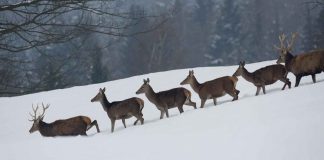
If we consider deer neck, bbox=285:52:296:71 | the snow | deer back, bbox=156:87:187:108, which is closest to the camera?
the snow

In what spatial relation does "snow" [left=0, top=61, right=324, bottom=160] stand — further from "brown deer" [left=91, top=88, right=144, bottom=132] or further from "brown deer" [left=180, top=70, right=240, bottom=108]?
"brown deer" [left=91, top=88, right=144, bottom=132]

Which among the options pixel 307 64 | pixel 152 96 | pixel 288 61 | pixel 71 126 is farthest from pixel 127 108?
pixel 307 64

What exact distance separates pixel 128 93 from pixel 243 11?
68.4m

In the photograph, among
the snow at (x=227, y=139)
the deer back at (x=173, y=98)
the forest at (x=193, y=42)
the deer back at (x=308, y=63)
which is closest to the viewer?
the snow at (x=227, y=139)

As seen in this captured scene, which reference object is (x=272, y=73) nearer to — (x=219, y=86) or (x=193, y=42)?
(x=219, y=86)

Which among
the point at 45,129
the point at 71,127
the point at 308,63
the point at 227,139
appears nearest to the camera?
the point at 227,139

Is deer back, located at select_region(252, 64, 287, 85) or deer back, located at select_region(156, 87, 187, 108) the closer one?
deer back, located at select_region(252, 64, 287, 85)

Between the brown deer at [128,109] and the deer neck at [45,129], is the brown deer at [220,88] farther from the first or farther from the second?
the deer neck at [45,129]

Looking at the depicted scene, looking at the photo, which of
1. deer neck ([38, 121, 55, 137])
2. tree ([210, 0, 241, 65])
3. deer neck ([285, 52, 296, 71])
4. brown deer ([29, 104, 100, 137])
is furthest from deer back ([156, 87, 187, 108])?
tree ([210, 0, 241, 65])

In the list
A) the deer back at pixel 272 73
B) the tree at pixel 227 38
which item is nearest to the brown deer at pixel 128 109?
the deer back at pixel 272 73

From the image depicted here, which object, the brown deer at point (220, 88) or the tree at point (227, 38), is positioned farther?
the tree at point (227, 38)

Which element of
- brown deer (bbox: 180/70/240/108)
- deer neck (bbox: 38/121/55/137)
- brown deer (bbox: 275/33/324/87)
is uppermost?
brown deer (bbox: 275/33/324/87)

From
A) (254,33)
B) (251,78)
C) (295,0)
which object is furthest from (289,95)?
(295,0)

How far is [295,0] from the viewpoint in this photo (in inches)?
4136
